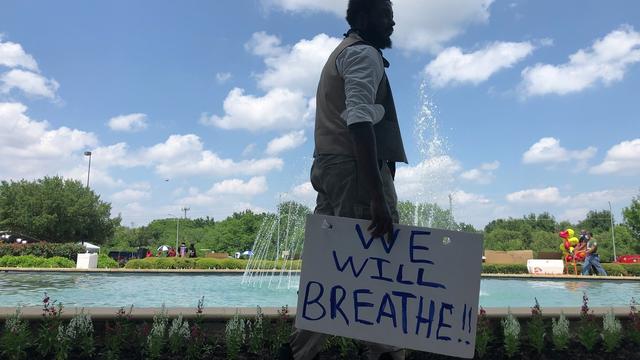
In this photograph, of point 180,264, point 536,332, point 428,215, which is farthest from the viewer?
point 180,264

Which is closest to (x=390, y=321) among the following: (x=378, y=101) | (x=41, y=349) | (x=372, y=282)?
(x=372, y=282)

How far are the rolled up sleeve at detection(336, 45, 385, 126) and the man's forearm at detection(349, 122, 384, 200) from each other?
5cm

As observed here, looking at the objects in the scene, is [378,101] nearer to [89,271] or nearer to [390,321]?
[390,321]

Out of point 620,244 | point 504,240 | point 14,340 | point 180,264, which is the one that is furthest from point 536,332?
point 504,240

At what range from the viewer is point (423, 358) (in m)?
→ 3.92

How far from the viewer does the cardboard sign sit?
235 cm

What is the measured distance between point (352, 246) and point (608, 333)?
9.91 feet

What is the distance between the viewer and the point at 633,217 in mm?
52812

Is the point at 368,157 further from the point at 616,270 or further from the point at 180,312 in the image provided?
the point at 616,270

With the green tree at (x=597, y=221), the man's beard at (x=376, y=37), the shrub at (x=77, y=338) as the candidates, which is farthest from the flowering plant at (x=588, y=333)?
the green tree at (x=597, y=221)

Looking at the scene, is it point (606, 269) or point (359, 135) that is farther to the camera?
point (606, 269)

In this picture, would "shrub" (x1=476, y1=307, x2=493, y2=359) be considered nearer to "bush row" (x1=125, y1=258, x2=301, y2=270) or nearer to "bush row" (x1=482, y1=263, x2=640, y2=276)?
"bush row" (x1=125, y1=258, x2=301, y2=270)

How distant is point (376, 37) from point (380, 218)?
103 cm

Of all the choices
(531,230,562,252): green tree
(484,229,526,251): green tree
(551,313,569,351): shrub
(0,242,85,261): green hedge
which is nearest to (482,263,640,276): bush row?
(551,313,569,351): shrub
